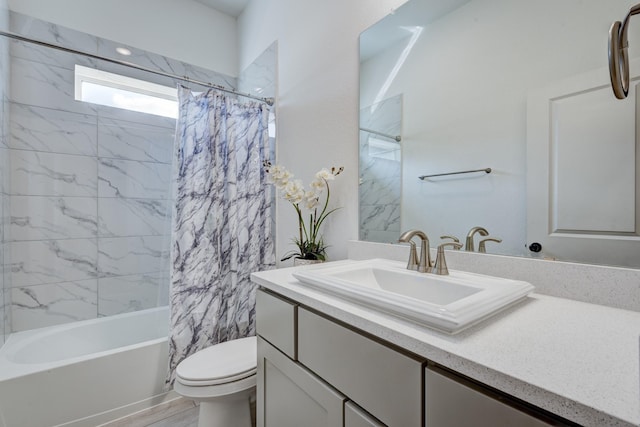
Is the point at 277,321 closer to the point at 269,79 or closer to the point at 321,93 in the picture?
the point at 321,93

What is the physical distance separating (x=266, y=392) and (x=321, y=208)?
941 mm

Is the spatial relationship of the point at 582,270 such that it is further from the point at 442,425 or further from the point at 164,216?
the point at 164,216

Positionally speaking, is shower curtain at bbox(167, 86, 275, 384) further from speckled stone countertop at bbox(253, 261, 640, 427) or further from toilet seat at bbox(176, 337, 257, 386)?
speckled stone countertop at bbox(253, 261, 640, 427)

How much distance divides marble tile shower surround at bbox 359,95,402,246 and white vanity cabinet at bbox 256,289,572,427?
0.59 metres

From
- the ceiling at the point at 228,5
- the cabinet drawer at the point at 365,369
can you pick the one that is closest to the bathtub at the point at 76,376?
the cabinet drawer at the point at 365,369

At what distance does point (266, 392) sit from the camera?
1.06 metres

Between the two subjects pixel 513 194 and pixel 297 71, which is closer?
pixel 513 194

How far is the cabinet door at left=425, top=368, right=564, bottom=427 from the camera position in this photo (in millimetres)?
421

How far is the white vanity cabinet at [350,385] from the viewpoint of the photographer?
0.47m

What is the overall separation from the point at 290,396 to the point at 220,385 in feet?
1.70

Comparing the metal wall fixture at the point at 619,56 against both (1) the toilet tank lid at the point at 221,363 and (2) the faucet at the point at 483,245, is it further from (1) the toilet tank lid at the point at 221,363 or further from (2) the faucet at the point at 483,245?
(1) the toilet tank lid at the point at 221,363

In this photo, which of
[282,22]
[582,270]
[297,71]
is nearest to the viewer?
[582,270]

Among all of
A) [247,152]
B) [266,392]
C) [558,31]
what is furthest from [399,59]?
[266,392]

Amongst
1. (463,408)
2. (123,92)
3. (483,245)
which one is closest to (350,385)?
(463,408)
